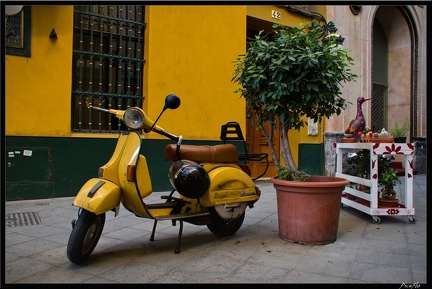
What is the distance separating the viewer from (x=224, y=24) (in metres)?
7.77

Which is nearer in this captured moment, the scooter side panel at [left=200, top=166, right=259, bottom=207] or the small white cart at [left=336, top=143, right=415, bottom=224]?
the scooter side panel at [left=200, top=166, right=259, bottom=207]

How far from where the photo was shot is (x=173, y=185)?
365cm

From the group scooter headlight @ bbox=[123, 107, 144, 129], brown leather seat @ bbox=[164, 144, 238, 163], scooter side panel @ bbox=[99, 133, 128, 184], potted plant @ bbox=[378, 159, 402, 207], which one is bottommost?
potted plant @ bbox=[378, 159, 402, 207]

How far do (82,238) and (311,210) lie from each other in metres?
2.17

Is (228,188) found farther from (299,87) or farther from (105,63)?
(105,63)

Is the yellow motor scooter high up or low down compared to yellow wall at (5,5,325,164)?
down

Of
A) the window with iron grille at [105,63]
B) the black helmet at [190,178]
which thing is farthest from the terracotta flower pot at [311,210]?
the window with iron grille at [105,63]

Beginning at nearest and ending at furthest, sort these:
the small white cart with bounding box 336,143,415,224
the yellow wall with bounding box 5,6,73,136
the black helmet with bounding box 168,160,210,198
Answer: the black helmet with bounding box 168,160,210,198 → the small white cart with bounding box 336,143,415,224 → the yellow wall with bounding box 5,6,73,136

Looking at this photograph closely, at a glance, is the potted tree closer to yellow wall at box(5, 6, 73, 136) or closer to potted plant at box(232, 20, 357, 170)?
potted plant at box(232, 20, 357, 170)

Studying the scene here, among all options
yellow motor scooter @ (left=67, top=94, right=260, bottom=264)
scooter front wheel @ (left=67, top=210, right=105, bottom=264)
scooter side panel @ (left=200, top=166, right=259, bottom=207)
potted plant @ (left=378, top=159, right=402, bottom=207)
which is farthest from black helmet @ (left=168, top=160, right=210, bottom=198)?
potted plant @ (left=378, top=159, right=402, bottom=207)

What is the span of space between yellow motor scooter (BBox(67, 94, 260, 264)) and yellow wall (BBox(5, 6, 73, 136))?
2972 millimetres

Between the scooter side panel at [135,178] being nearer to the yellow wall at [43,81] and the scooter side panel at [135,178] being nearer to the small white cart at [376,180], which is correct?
the small white cart at [376,180]

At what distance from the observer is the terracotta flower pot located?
369cm

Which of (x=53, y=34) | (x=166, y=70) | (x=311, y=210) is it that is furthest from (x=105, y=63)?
(x=311, y=210)
